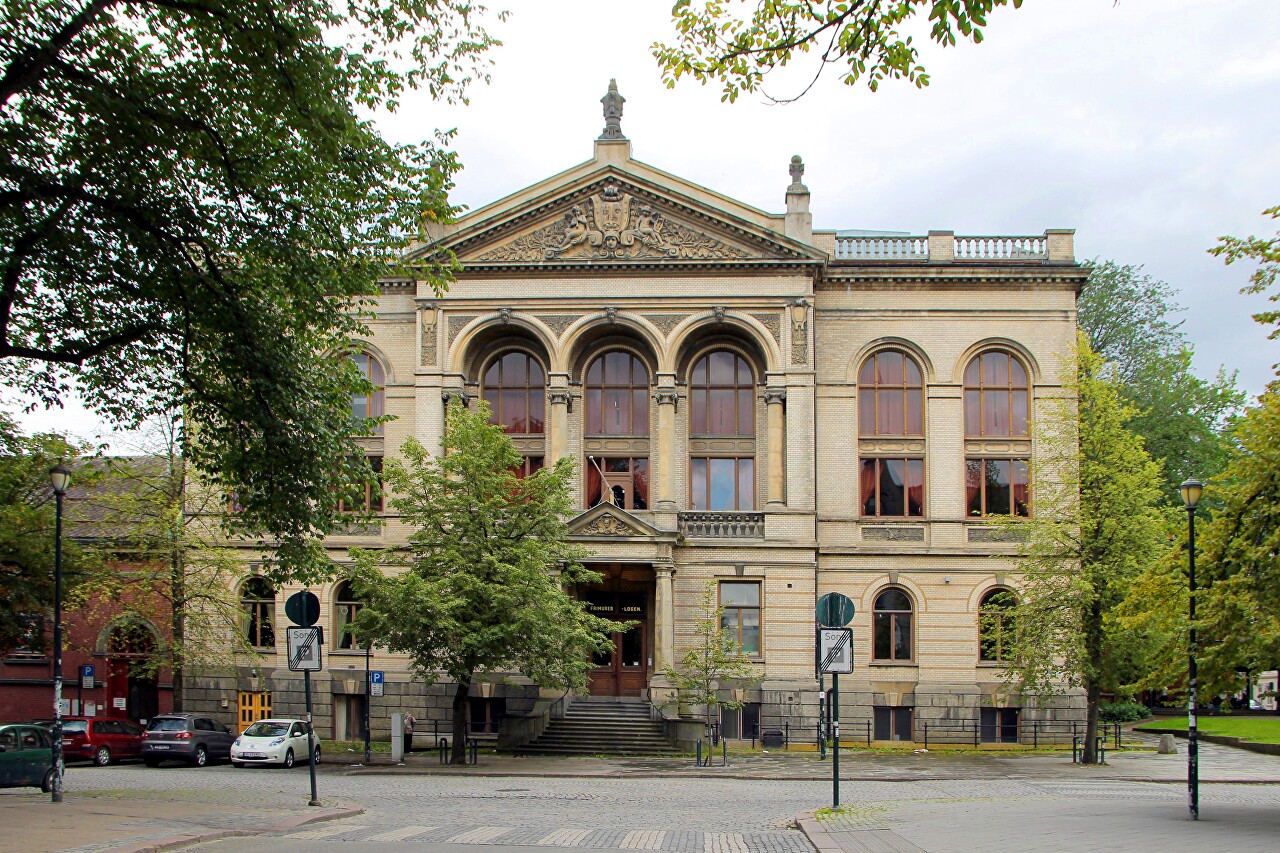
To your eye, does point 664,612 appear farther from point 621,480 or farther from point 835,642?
point 835,642

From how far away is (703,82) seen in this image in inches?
430

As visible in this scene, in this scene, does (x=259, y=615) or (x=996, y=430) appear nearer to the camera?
(x=996, y=430)

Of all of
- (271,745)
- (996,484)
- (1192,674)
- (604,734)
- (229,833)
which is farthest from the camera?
(996,484)

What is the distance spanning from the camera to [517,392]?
4384 centimetres

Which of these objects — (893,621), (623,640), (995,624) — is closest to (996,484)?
(995,624)

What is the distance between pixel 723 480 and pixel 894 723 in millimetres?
9691

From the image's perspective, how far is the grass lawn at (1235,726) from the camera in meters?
47.2

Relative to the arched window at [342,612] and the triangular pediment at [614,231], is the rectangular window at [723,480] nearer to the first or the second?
the triangular pediment at [614,231]

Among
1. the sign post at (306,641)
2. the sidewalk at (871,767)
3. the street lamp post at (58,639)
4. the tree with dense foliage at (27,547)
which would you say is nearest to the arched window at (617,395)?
the sidewalk at (871,767)

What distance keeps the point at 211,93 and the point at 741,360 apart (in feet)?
90.2

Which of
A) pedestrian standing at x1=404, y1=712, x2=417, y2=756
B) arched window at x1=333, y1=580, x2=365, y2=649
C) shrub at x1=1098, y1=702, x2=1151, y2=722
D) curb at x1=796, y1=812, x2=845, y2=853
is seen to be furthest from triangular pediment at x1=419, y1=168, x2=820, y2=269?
shrub at x1=1098, y1=702, x2=1151, y2=722

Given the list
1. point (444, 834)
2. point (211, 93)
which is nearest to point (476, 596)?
point (444, 834)

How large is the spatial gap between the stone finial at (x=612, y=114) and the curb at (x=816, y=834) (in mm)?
28053

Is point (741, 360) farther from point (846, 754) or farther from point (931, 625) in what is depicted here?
point (846, 754)
